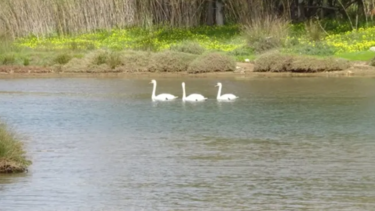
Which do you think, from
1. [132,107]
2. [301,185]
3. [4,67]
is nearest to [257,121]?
[132,107]

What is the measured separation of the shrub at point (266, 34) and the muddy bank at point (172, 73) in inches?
68.9

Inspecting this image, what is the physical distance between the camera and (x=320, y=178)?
1589 centimetres

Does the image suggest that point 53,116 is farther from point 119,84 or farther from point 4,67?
point 4,67

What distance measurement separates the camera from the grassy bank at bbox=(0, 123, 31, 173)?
1579 cm

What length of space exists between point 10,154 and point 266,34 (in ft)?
74.2

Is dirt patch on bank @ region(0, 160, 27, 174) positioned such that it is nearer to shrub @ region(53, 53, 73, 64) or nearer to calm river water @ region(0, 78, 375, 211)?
calm river water @ region(0, 78, 375, 211)

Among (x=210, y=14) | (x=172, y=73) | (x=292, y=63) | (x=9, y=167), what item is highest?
(x=210, y=14)

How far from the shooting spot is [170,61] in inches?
1400

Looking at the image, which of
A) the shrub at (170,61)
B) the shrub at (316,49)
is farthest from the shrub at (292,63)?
the shrub at (170,61)

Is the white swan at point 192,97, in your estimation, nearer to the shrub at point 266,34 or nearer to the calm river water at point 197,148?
the calm river water at point 197,148

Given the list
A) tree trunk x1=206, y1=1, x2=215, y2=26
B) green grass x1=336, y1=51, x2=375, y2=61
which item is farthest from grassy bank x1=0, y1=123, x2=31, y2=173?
tree trunk x1=206, y1=1, x2=215, y2=26

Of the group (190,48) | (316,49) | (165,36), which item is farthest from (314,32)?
(165,36)

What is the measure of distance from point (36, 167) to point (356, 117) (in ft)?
30.2

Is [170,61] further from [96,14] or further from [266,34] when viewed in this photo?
[96,14]
